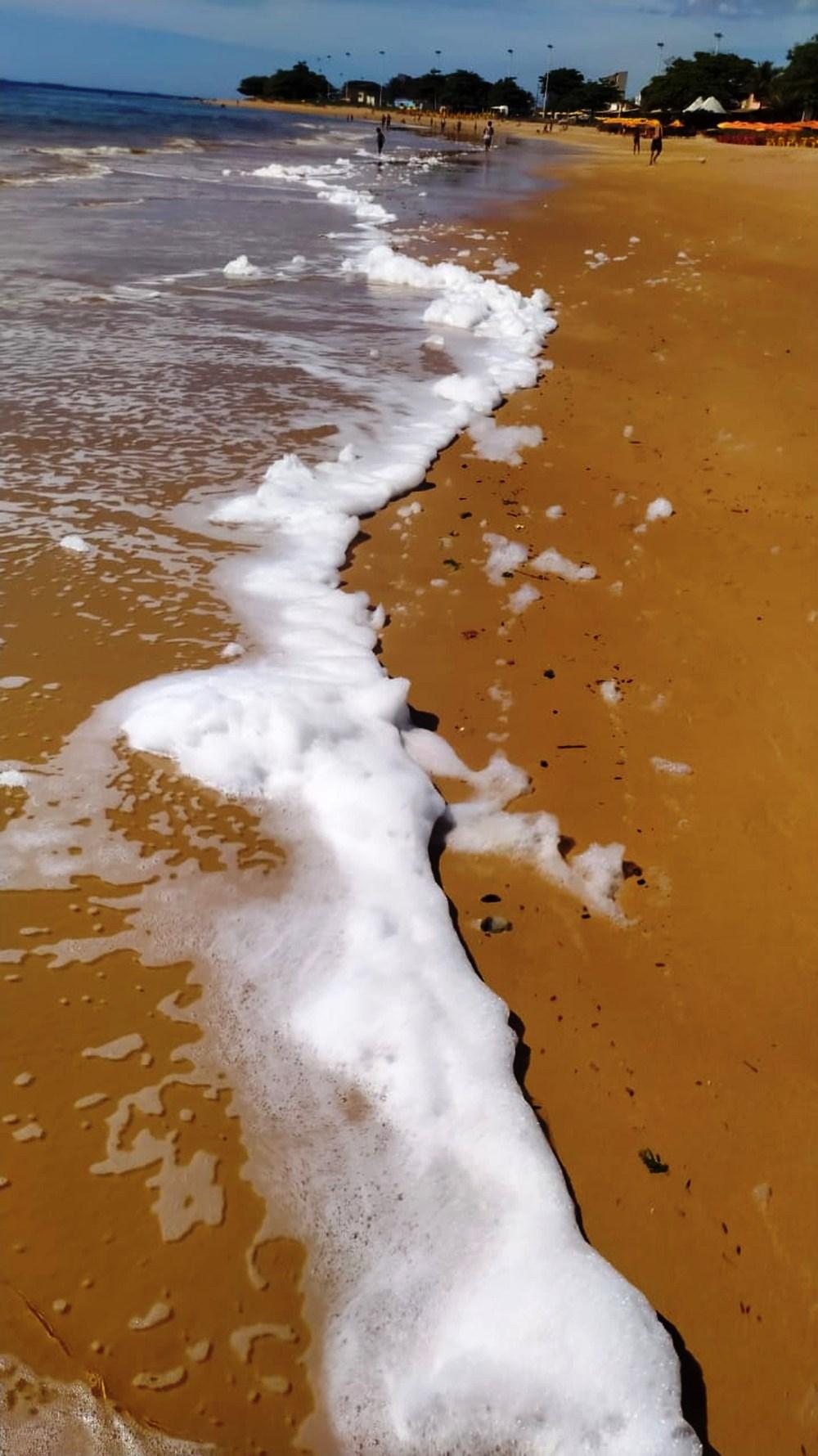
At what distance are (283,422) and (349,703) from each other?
12.3 feet

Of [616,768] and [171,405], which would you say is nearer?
[616,768]

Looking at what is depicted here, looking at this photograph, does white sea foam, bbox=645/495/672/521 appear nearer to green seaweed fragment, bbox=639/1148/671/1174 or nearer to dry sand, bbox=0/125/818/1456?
dry sand, bbox=0/125/818/1456

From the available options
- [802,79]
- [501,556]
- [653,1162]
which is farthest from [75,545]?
[802,79]

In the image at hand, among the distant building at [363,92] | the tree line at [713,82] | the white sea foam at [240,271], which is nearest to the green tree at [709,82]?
the tree line at [713,82]

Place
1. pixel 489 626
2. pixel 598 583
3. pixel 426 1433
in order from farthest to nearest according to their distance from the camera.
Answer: pixel 598 583
pixel 489 626
pixel 426 1433

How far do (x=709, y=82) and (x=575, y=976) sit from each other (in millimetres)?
97366

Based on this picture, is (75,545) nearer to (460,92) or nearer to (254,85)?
(460,92)

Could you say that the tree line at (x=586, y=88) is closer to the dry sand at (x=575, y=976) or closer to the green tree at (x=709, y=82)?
the green tree at (x=709, y=82)

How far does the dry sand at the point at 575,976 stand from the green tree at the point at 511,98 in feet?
422

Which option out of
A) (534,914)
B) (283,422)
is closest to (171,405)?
(283,422)

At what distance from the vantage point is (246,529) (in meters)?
4.74

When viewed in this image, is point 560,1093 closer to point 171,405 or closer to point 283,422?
point 283,422

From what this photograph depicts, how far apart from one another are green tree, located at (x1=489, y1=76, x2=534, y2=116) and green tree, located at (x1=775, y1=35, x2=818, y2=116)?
55888 mm

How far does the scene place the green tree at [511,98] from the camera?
354 ft
